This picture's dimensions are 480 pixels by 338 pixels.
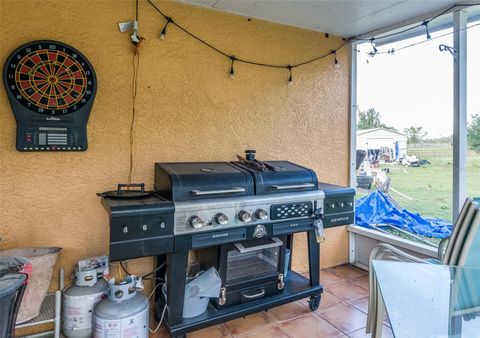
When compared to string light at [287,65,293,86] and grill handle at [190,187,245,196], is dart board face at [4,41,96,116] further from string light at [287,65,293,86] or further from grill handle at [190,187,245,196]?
string light at [287,65,293,86]

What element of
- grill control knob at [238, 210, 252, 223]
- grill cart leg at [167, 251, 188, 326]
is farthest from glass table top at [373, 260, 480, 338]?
grill cart leg at [167, 251, 188, 326]

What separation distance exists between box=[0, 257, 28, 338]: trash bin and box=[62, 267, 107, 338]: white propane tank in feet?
1.27

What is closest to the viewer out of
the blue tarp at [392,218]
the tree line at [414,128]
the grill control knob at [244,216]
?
the grill control knob at [244,216]

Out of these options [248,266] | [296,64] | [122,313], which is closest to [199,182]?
[248,266]

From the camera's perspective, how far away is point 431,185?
2734 millimetres

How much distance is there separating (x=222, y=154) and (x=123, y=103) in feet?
2.84

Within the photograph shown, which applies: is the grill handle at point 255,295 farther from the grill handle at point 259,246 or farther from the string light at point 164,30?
the string light at point 164,30

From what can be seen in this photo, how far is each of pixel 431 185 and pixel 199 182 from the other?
215 centimetres

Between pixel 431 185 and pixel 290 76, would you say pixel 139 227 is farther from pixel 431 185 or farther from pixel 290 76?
pixel 431 185

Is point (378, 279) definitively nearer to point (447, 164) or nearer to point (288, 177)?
point (288, 177)


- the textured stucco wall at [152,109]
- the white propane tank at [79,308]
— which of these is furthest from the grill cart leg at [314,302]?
the white propane tank at [79,308]

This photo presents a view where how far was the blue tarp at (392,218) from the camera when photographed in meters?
2.68

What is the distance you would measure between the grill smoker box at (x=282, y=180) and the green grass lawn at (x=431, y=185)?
1.19m

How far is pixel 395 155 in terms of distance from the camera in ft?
9.80
